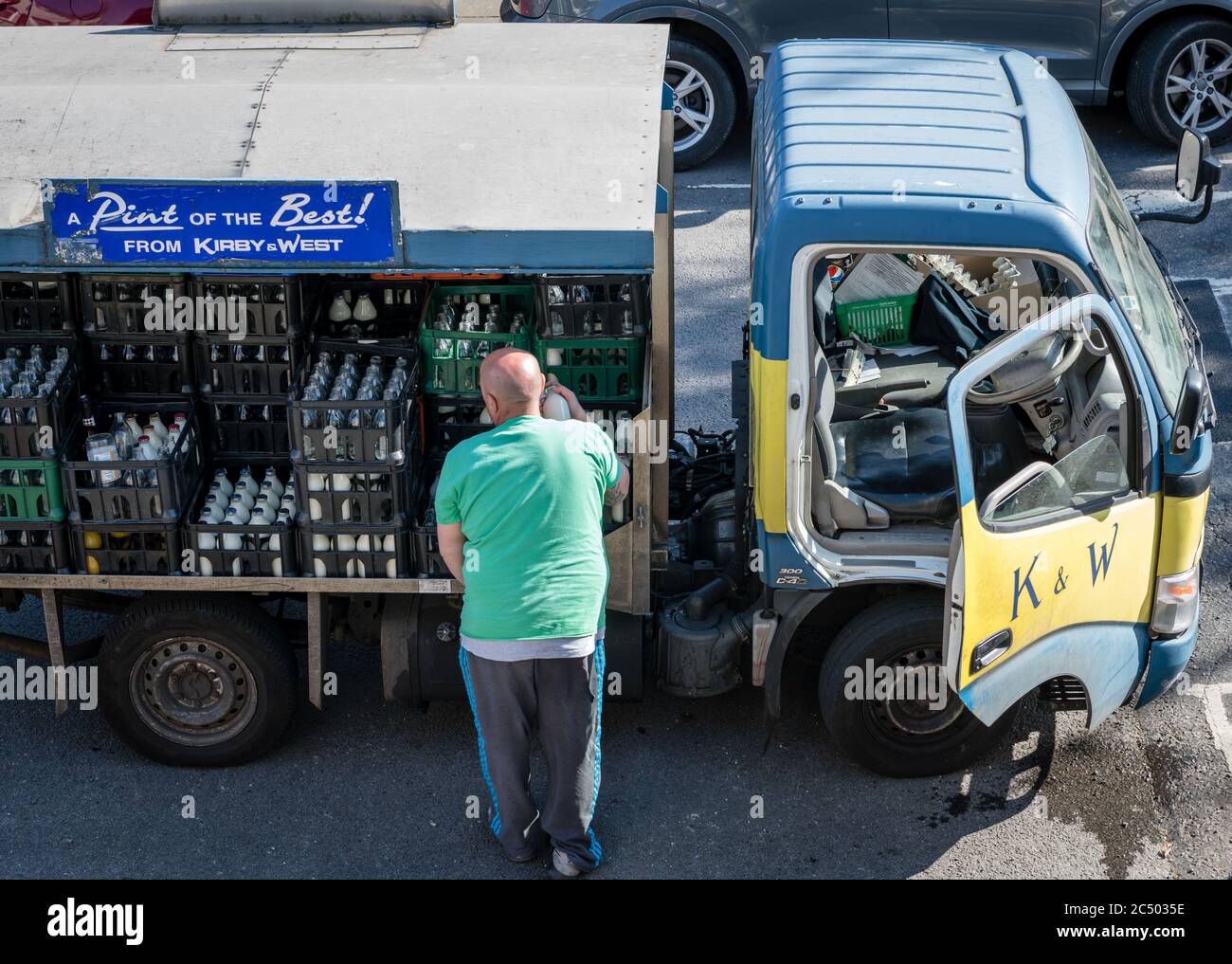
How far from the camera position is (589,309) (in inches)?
225

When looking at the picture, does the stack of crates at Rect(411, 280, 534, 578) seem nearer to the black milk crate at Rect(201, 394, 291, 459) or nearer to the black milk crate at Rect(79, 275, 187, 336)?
the black milk crate at Rect(201, 394, 291, 459)

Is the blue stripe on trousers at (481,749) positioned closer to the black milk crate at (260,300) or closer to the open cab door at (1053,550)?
the black milk crate at (260,300)

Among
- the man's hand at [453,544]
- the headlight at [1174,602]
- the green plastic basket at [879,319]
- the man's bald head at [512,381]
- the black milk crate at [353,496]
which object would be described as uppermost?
the man's bald head at [512,381]

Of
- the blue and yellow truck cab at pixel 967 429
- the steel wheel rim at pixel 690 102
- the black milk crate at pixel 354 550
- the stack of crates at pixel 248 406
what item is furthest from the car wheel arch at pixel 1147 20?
the black milk crate at pixel 354 550

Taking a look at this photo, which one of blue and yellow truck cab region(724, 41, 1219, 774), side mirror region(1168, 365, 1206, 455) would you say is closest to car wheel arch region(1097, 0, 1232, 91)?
blue and yellow truck cab region(724, 41, 1219, 774)

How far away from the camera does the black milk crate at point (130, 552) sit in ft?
18.5

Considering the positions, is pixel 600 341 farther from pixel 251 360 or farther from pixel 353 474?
pixel 251 360

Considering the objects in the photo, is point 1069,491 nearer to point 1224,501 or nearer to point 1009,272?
point 1009,272

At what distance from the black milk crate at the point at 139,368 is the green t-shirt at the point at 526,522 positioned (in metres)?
1.59

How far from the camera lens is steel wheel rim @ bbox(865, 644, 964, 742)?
18.5ft

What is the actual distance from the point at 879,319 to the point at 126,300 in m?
3.06

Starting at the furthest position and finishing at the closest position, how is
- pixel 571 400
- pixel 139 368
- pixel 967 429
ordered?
pixel 139 368 < pixel 571 400 < pixel 967 429

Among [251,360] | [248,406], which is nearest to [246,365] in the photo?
[251,360]

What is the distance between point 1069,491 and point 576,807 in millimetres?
2045
